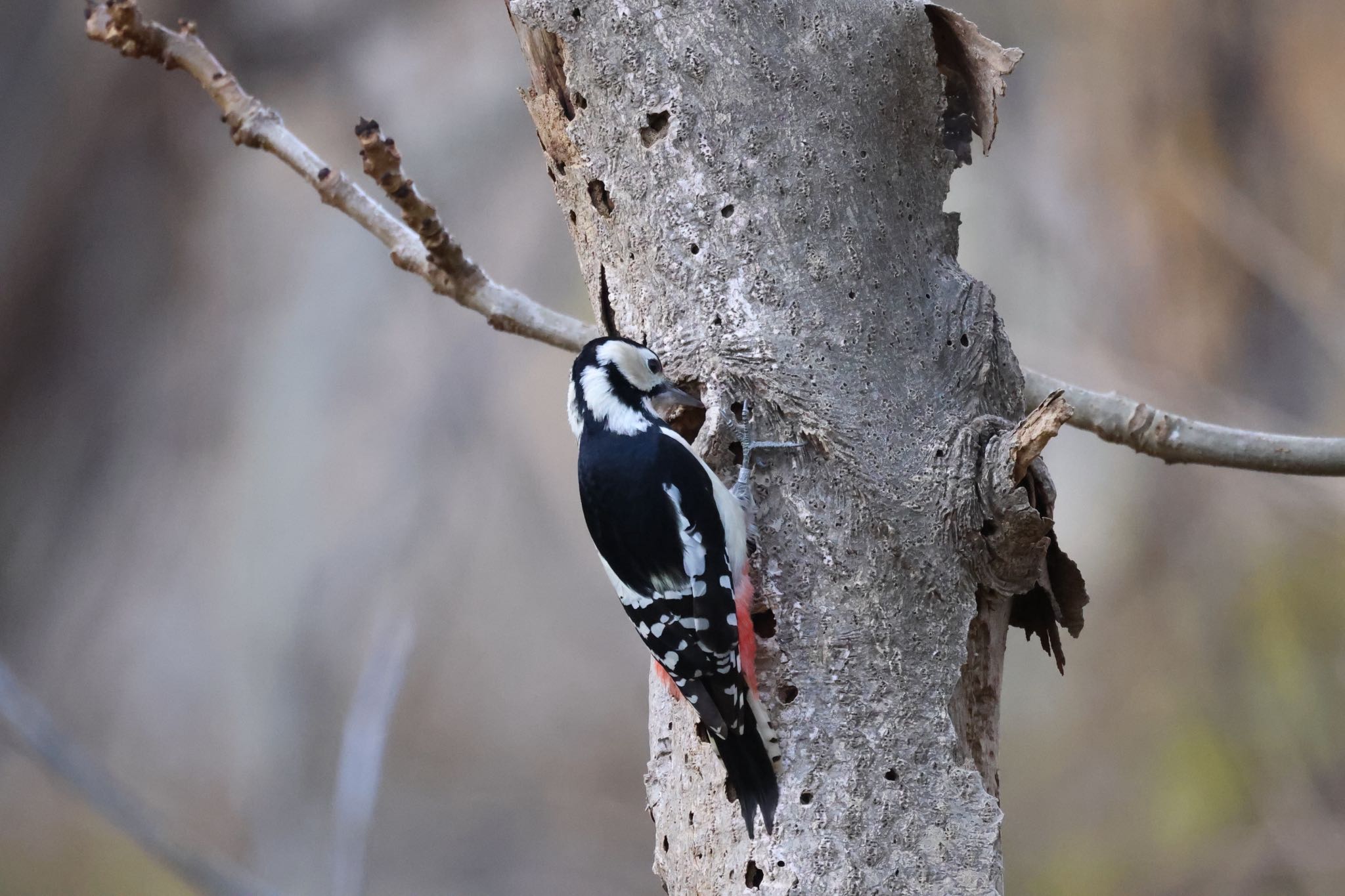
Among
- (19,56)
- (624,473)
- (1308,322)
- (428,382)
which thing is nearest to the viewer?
(624,473)

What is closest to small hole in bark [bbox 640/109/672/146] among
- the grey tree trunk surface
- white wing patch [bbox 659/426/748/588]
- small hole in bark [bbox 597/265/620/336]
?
the grey tree trunk surface

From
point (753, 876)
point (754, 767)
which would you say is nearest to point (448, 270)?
point (754, 767)

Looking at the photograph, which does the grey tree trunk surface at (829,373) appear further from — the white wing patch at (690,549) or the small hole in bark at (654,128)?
the white wing patch at (690,549)

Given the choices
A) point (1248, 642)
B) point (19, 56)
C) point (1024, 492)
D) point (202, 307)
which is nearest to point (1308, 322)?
point (1248, 642)

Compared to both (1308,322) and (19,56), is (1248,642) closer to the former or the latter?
(1308,322)

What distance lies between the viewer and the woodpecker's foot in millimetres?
1708

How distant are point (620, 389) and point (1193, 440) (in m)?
1.00

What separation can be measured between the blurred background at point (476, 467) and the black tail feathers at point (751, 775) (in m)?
3.55

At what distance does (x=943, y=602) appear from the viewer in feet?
5.36

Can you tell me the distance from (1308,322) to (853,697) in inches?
162

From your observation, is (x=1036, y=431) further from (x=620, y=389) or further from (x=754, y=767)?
(x=620, y=389)

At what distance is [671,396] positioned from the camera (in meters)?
1.92

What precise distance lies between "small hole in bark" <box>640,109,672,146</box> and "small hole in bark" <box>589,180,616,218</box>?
0.11 meters

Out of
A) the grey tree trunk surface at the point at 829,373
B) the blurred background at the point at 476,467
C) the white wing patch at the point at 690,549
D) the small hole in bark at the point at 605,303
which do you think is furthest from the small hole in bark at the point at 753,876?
the blurred background at the point at 476,467
